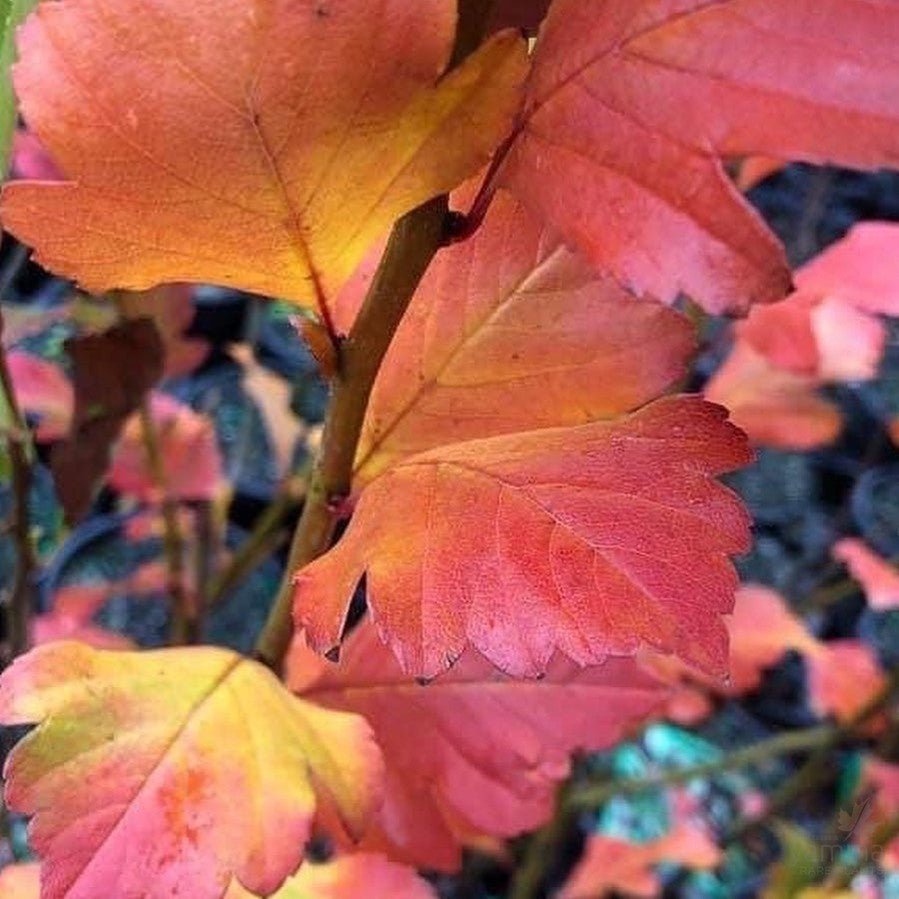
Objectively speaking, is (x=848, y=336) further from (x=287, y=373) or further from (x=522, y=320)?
(x=287, y=373)

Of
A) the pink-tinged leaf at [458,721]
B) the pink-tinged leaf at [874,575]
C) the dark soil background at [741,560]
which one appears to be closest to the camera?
the pink-tinged leaf at [458,721]

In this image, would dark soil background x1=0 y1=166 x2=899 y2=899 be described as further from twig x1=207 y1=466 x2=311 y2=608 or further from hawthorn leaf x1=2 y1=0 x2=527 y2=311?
hawthorn leaf x1=2 y1=0 x2=527 y2=311

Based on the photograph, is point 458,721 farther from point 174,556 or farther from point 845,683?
point 845,683

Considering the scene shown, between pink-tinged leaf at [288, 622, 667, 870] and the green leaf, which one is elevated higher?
the green leaf

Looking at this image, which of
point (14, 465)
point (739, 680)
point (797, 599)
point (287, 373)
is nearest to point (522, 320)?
point (14, 465)

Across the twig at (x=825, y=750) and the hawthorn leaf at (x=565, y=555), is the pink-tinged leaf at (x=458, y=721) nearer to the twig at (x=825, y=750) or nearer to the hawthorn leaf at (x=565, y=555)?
the hawthorn leaf at (x=565, y=555)

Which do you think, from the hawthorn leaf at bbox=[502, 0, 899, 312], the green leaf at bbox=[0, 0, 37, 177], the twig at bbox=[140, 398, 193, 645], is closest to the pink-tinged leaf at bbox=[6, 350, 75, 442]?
the twig at bbox=[140, 398, 193, 645]

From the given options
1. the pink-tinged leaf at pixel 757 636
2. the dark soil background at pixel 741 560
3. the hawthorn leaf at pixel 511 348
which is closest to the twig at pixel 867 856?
the pink-tinged leaf at pixel 757 636
